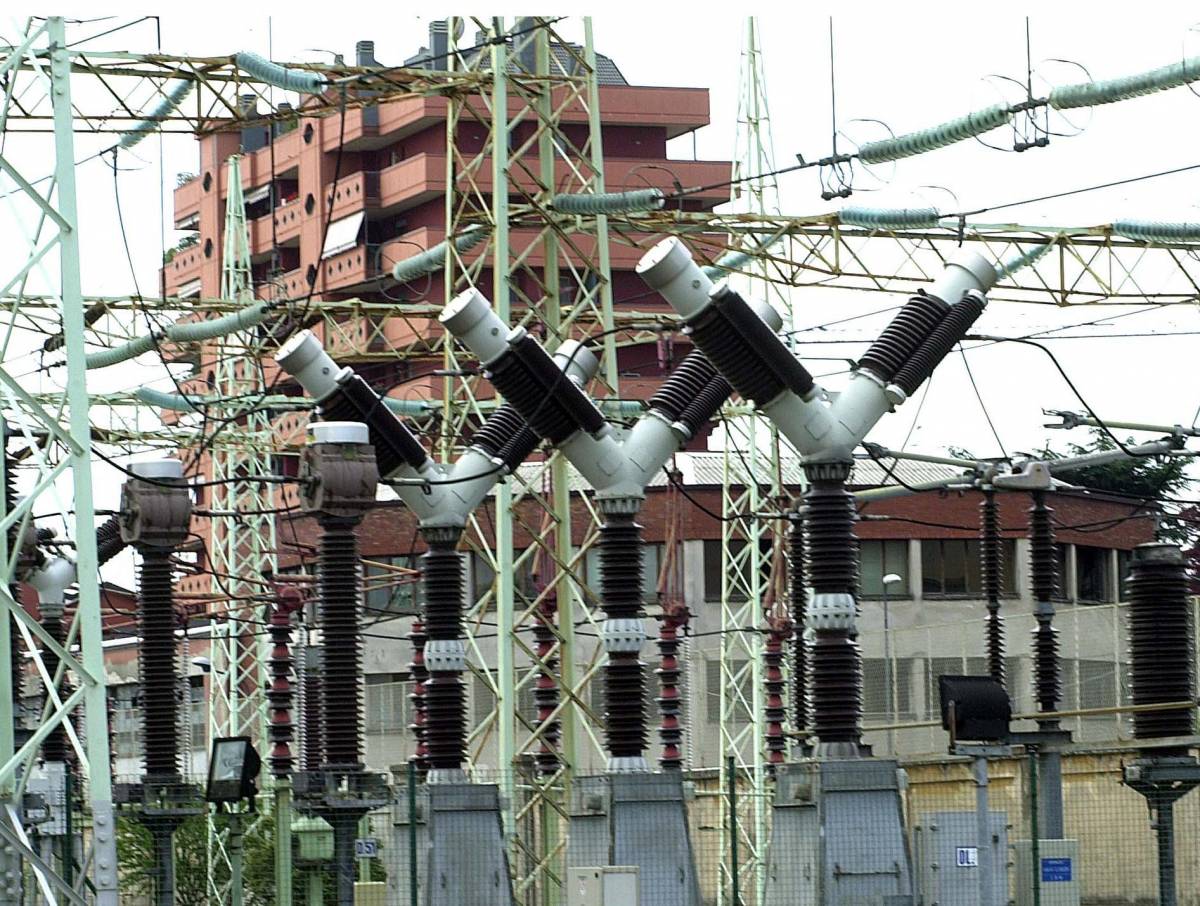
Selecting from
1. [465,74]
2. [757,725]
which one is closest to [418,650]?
[465,74]

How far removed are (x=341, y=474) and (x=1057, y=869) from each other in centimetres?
617

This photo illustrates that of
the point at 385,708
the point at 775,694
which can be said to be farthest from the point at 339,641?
the point at 385,708

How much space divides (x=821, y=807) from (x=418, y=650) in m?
6.92

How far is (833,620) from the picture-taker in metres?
17.6

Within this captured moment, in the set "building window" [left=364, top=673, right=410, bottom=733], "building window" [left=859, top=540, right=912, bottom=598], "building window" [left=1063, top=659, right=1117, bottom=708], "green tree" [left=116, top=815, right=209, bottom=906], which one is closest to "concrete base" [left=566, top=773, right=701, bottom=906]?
"building window" [left=1063, top=659, right=1117, bottom=708]

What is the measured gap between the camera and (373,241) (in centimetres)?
8431

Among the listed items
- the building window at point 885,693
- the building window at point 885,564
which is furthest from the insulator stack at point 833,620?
the building window at point 885,564

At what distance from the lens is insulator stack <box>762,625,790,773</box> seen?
1238 inches

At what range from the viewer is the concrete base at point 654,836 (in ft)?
60.8

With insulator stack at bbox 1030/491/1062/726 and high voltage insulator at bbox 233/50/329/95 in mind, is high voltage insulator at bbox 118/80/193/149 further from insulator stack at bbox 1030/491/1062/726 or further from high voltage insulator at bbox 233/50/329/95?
insulator stack at bbox 1030/491/1062/726

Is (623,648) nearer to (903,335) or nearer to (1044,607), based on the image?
(903,335)

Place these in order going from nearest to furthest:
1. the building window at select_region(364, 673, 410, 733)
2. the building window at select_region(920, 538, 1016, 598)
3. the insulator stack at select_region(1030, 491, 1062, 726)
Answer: the insulator stack at select_region(1030, 491, 1062, 726)
the building window at select_region(364, 673, 410, 733)
the building window at select_region(920, 538, 1016, 598)

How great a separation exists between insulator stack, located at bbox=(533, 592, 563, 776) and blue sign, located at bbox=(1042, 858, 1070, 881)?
6743 millimetres

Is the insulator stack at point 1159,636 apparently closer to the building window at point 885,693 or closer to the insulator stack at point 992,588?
the insulator stack at point 992,588
